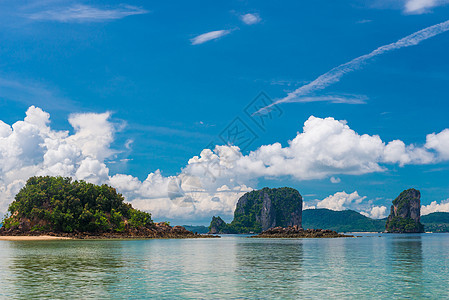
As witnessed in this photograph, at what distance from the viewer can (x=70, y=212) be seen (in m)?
147

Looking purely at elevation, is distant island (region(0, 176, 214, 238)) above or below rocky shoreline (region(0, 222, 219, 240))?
above

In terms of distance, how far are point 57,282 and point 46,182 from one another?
136860mm

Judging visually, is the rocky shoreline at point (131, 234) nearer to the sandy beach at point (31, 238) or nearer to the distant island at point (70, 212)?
the distant island at point (70, 212)

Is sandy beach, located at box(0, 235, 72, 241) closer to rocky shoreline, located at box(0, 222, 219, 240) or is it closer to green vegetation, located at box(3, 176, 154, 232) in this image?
rocky shoreline, located at box(0, 222, 219, 240)

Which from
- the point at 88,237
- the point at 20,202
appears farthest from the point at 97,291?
the point at 20,202

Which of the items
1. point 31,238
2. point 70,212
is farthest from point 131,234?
point 31,238

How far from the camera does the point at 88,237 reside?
477 ft

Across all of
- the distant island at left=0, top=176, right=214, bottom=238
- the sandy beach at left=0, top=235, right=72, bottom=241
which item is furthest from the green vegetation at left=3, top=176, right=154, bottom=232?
the sandy beach at left=0, top=235, right=72, bottom=241

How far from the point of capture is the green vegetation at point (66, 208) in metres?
144

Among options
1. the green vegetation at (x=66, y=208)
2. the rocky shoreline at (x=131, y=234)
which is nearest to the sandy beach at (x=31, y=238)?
the rocky shoreline at (x=131, y=234)

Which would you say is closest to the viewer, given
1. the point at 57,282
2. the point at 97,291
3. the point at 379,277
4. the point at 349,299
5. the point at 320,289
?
the point at 349,299

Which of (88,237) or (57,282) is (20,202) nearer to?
(88,237)

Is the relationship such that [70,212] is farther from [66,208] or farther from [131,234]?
[131,234]

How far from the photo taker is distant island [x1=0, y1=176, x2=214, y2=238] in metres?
144
